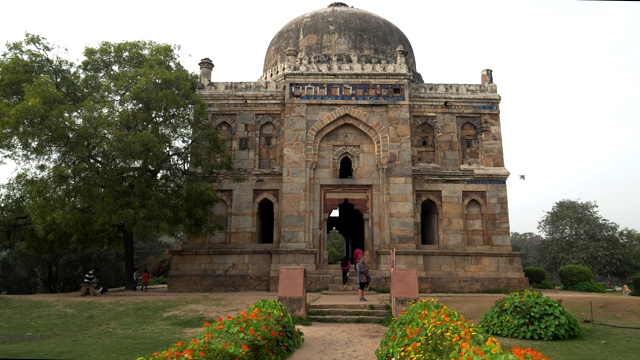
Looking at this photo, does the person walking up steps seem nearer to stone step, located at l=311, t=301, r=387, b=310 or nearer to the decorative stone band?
stone step, located at l=311, t=301, r=387, b=310

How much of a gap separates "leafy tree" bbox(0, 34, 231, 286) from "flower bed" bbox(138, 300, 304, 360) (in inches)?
319

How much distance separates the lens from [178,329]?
986cm

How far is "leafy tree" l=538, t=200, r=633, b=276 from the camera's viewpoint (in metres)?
33.6

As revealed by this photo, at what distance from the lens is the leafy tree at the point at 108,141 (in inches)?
554

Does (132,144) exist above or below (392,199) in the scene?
above

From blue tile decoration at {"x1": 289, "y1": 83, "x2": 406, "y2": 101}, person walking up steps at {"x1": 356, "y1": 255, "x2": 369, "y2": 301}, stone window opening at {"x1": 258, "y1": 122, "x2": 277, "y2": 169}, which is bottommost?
person walking up steps at {"x1": 356, "y1": 255, "x2": 369, "y2": 301}

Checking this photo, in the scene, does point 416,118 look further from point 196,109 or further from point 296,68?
point 196,109

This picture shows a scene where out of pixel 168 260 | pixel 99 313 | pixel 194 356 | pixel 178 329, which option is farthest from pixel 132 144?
pixel 168 260

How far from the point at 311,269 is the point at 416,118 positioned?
316 inches

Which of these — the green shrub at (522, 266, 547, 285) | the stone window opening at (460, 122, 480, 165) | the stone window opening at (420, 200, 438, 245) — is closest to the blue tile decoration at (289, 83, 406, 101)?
the stone window opening at (460, 122, 480, 165)

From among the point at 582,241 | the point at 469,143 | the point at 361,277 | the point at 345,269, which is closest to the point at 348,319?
the point at 361,277

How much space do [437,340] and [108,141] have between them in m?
12.2

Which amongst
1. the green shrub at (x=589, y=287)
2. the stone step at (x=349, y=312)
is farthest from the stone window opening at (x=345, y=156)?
the green shrub at (x=589, y=287)

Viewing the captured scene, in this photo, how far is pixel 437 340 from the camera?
6035 mm
